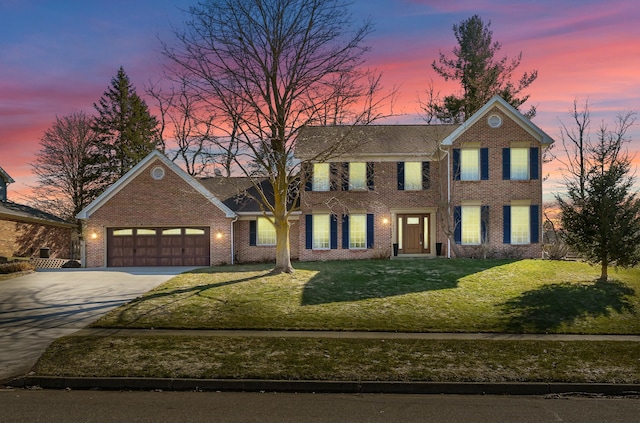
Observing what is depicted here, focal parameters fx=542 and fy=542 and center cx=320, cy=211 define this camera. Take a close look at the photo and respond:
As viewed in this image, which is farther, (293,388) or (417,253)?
(417,253)

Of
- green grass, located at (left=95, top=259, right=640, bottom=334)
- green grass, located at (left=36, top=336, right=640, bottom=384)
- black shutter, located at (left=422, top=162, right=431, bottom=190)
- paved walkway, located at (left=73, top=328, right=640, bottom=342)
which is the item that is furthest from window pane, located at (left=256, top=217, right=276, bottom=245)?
green grass, located at (left=36, top=336, right=640, bottom=384)

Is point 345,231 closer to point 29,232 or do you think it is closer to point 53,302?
point 53,302

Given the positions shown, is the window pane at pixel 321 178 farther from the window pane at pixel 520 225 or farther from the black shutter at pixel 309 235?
the window pane at pixel 520 225

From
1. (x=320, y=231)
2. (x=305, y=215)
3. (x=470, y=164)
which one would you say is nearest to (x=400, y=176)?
(x=470, y=164)

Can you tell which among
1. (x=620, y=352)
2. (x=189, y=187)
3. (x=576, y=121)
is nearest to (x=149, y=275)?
(x=189, y=187)

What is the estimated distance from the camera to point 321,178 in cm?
2942

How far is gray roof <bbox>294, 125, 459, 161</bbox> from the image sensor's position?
29.0m

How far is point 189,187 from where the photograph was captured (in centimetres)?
2920

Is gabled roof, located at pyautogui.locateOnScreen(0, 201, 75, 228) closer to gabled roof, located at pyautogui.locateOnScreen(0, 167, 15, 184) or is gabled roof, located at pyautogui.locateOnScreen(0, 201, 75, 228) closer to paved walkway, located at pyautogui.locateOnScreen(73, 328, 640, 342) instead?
gabled roof, located at pyautogui.locateOnScreen(0, 167, 15, 184)

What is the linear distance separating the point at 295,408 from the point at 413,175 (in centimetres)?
2210

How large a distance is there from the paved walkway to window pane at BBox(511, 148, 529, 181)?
14659 mm

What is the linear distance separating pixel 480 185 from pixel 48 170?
125 ft

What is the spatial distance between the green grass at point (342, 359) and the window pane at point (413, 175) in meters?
17.2

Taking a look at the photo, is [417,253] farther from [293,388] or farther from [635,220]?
[293,388]
